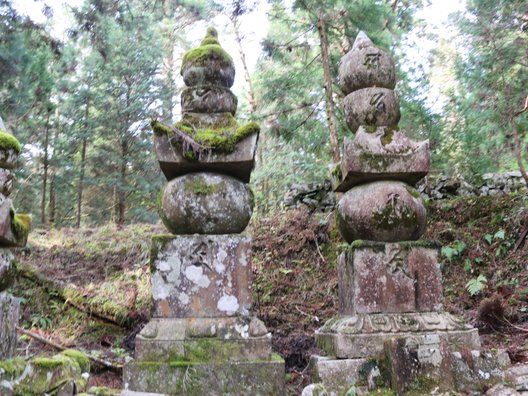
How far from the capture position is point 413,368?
11.0 feet

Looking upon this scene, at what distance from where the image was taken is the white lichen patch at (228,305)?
12.5ft

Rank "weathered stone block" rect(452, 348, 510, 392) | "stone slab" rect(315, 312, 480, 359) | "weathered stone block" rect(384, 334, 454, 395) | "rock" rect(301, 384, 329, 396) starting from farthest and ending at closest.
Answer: "stone slab" rect(315, 312, 480, 359)
"weathered stone block" rect(452, 348, 510, 392)
"weathered stone block" rect(384, 334, 454, 395)
"rock" rect(301, 384, 329, 396)

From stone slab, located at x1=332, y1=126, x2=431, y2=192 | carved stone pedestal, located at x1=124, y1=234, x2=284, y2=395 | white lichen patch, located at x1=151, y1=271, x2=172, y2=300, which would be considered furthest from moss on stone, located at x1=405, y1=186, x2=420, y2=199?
white lichen patch, located at x1=151, y1=271, x2=172, y2=300

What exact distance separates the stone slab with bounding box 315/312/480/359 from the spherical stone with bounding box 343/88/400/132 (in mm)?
1752

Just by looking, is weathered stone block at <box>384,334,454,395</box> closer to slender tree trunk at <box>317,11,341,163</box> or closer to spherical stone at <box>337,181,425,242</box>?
spherical stone at <box>337,181,425,242</box>

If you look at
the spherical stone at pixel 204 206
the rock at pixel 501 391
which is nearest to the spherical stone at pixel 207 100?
the spherical stone at pixel 204 206

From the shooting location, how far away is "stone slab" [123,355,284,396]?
3.50 metres

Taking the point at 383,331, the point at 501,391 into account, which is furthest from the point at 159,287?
the point at 501,391

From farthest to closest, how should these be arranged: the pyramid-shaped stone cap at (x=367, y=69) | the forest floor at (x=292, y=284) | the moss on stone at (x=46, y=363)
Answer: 1. the forest floor at (x=292, y=284)
2. the pyramid-shaped stone cap at (x=367, y=69)
3. the moss on stone at (x=46, y=363)

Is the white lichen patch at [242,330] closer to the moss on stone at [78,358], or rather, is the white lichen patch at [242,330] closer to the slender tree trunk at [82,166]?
the moss on stone at [78,358]

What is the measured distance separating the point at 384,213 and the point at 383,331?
0.97 m

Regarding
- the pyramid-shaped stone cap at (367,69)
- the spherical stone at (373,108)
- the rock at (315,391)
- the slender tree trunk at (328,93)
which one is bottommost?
the rock at (315,391)

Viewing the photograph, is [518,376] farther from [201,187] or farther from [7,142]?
[7,142]

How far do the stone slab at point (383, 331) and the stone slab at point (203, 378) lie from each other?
600mm
